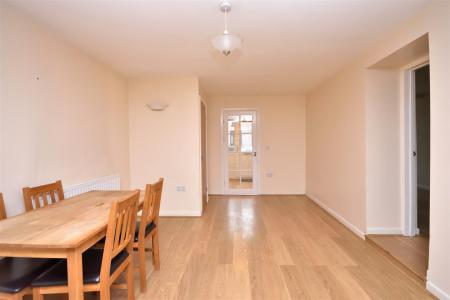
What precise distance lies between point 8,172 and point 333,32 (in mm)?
3135

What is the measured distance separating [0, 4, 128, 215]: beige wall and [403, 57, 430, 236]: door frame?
3.76 meters

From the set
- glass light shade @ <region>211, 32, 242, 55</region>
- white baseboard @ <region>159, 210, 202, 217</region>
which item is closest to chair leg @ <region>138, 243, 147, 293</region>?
glass light shade @ <region>211, 32, 242, 55</region>

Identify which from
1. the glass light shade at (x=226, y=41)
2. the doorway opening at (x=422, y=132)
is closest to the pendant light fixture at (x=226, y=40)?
the glass light shade at (x=226, y=41)

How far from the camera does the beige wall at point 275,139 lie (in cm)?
580

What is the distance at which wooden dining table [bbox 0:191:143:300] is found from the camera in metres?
1.27

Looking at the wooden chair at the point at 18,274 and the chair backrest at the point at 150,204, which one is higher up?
the chair backrest at the point at 150,204

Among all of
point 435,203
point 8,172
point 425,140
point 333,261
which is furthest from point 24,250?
point 425,140

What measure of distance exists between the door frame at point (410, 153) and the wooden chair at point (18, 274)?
3.54 metres

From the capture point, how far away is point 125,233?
170 cm

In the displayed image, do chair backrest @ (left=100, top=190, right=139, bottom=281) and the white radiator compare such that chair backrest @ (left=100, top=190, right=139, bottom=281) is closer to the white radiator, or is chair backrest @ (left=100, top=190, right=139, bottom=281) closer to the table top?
the table top

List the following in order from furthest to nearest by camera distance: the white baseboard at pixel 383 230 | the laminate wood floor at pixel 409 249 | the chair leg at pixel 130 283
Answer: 1. the white baseboard at pixel 383 230
2. the laminate wood floor at pixel 409 249
3. the chair leg at pixel 130 283

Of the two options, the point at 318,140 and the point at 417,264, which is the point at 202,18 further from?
the point at 318,140

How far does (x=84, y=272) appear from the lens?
1.48 meters

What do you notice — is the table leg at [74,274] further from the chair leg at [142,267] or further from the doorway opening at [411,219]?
the doorway opening at [411,219]
